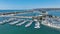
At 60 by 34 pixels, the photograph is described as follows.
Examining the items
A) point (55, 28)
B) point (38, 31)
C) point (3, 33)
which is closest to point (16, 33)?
point (3, 33)

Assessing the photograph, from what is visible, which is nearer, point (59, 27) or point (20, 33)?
point (20, 33)

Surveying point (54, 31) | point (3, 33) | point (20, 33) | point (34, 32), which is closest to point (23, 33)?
point (20, 33)

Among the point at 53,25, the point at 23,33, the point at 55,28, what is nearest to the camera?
the point at 23,33

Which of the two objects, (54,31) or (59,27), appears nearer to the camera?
(54,31)

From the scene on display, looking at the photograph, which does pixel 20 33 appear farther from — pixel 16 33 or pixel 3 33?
pixel 3 33

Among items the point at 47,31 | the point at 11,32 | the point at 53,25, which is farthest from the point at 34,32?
the point at 53,25

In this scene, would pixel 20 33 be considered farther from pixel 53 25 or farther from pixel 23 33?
pixel 53 25

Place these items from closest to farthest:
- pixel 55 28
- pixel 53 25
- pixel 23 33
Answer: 1. pixel 23 33
2. pixel 55 28
3. pixel 53 25

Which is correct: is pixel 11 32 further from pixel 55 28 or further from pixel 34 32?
pixel 55 28
